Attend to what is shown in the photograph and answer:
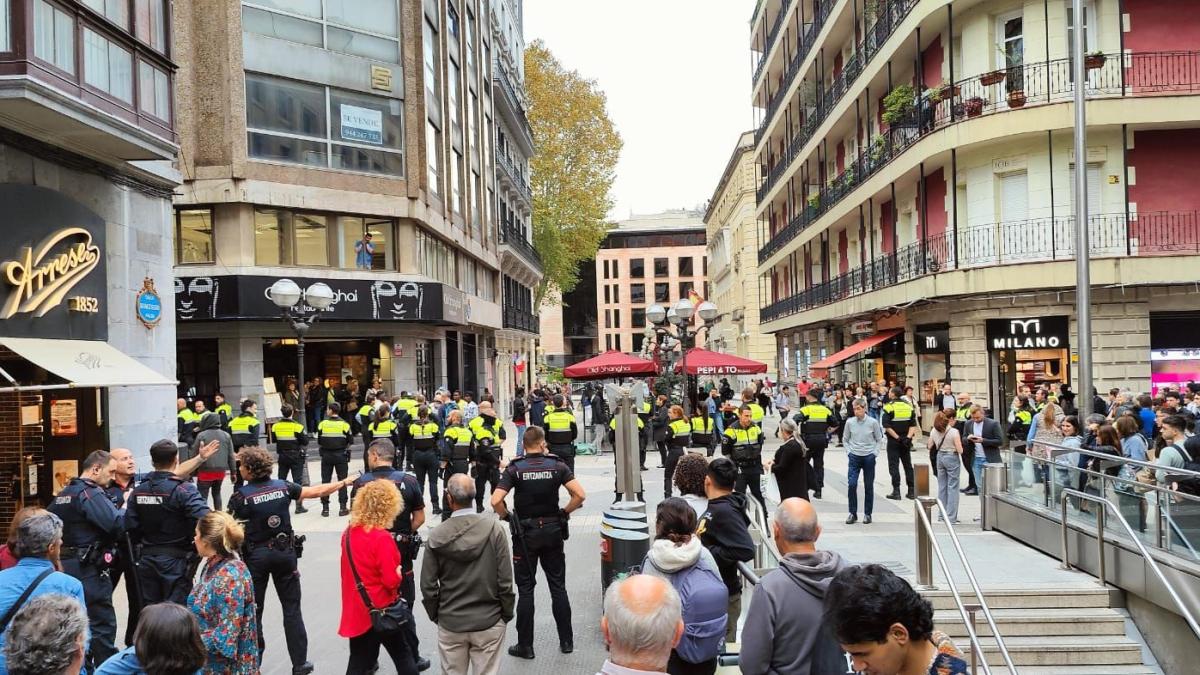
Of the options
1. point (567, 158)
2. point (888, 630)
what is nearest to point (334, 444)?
point (888, 630)

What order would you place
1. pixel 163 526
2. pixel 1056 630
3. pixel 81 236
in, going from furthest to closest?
pixel 81 236, pixel 1056 630, pixel 163 526

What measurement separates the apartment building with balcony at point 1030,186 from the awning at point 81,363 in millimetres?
15847

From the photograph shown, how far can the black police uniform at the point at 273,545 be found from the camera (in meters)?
6.30

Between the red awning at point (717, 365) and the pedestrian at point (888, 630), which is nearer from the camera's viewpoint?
the pedestrian at point (888, 630)

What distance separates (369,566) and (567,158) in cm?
4827

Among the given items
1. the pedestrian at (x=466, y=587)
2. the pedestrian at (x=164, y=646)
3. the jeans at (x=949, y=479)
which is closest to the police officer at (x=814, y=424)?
the jeans at (x=949, y=479)

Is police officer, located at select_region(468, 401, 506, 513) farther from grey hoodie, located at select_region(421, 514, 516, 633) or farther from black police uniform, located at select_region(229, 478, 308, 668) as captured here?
grey hoodie, located at select_region(421, 514, 516, 633)

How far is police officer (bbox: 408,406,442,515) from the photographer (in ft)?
→ 44.1

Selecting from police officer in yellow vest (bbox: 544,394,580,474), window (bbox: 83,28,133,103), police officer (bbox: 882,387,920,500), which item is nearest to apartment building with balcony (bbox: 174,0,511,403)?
police officer in yellow vest (bbox: 544,394,580,474)

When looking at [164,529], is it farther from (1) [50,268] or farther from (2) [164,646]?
(1) [50,268]

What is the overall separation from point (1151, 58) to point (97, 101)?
2127cm

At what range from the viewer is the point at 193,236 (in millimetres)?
23719

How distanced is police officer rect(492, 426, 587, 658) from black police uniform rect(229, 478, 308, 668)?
1.67 m

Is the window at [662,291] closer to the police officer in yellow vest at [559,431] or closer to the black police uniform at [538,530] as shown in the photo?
the police officer in yellow vest at [559,431]
